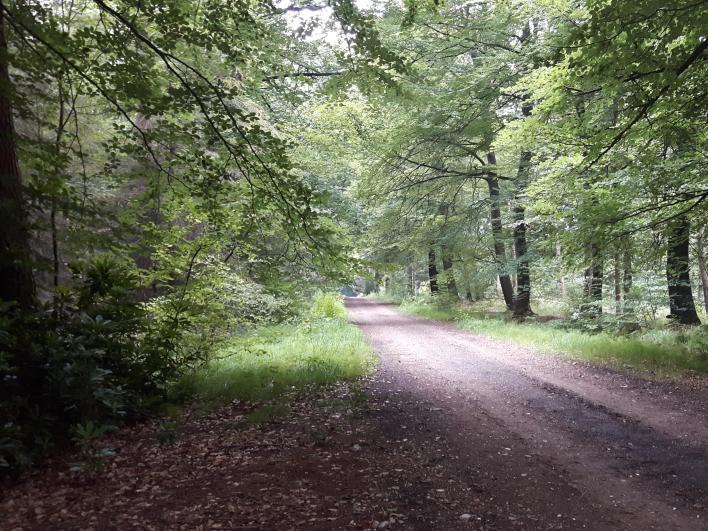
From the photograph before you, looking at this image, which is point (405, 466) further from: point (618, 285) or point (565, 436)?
point (618, 285)

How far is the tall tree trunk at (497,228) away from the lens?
1552 cm

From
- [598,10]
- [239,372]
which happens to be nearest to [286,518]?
[239,372]

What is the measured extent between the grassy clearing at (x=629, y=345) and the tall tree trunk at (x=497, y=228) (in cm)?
288

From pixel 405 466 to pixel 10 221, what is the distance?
15.4ft

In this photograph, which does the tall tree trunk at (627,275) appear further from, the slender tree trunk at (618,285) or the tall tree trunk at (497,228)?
the tall tree trunk at (497,228)

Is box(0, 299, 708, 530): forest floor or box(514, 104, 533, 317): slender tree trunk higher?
box(514, 104, 533, 317): slender tree trunk

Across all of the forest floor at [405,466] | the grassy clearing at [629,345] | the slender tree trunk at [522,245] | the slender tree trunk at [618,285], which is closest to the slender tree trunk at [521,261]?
the slender tree trunk at [522,245]

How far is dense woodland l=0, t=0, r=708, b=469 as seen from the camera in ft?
15.6

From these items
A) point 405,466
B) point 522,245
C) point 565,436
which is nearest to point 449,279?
point 522,245

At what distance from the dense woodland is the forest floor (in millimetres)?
778

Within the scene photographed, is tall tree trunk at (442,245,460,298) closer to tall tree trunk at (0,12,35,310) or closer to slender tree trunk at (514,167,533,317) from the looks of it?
slender tree trunk at (514,167,533,317)

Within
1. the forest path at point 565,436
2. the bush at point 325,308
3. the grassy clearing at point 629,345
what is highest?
the bush at point 325,308

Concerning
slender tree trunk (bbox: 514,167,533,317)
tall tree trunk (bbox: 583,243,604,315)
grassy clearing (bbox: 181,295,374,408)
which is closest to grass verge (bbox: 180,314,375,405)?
grassy clearing (bbox: 181,295,374,408)

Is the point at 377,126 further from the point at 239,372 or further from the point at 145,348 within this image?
the point at 145,348
